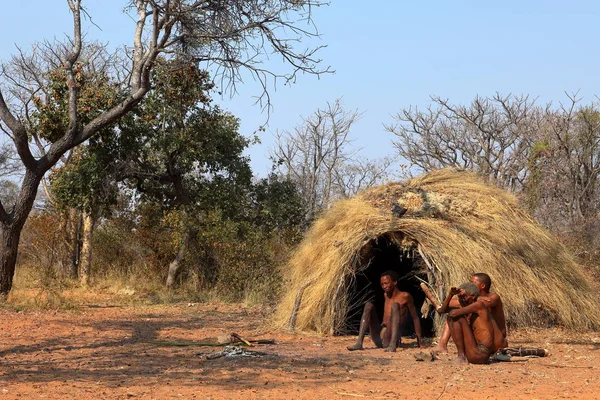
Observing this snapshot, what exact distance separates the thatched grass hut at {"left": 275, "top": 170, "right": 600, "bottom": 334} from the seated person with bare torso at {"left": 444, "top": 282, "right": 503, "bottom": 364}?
1.20 meters

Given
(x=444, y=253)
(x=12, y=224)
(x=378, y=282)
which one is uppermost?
(x=12, y=224)

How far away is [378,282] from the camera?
37.2 feet

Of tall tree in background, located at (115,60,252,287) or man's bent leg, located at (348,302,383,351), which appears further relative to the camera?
tall tree in background, located at (115,60,252,287)

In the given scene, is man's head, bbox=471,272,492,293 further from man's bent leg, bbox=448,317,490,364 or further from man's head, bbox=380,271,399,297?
man's head, bbox=380,271,399,297

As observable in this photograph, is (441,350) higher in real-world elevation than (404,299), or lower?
lower

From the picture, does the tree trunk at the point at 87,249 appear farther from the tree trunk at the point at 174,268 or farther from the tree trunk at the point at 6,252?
the tree trunk at the point at 6,252

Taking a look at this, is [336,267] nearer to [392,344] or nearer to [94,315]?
[392,344]

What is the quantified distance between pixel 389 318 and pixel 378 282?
266cm

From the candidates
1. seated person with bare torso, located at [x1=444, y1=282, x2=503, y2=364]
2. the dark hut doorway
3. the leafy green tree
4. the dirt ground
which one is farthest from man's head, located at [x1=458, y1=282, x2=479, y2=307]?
the leafy green tree

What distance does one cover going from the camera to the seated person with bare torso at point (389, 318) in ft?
27.8

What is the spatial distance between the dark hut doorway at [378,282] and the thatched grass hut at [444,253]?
0.13 metres

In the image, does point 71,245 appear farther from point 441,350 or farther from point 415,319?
point 441,350

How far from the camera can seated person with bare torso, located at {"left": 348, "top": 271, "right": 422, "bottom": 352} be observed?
8484 millimetres

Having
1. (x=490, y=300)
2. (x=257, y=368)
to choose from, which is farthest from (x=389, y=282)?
(x=257, y=368)
